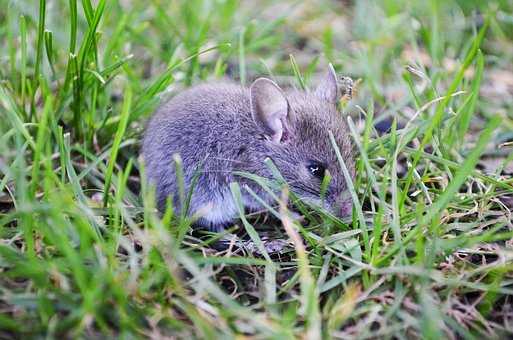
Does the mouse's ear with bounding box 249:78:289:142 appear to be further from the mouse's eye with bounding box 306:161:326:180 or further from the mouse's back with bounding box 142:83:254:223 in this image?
the mouse's eye with bounding box 306:161:326:180

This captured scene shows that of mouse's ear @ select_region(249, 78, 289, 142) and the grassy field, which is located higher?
mouse's ear @ select_region(249, 78, 289, 142)

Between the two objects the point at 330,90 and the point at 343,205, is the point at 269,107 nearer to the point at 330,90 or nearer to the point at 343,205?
the point at 330,90

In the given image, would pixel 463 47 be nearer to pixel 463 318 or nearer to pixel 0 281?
pixel 463 318

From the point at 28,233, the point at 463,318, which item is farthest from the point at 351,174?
the point at 28,233

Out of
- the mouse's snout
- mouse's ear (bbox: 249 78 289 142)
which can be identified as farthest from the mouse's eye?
mouse's ear (bbox: 249 78 289 142)

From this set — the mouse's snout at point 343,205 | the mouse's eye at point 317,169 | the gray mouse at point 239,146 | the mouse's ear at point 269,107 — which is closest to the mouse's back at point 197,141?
the gray mouse at point 239,146

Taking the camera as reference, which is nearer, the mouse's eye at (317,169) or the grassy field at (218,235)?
the grassy field at (218,235)

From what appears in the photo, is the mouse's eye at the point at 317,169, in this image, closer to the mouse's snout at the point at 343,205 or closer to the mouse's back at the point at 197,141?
the mouse's snout at the point at 343,205
